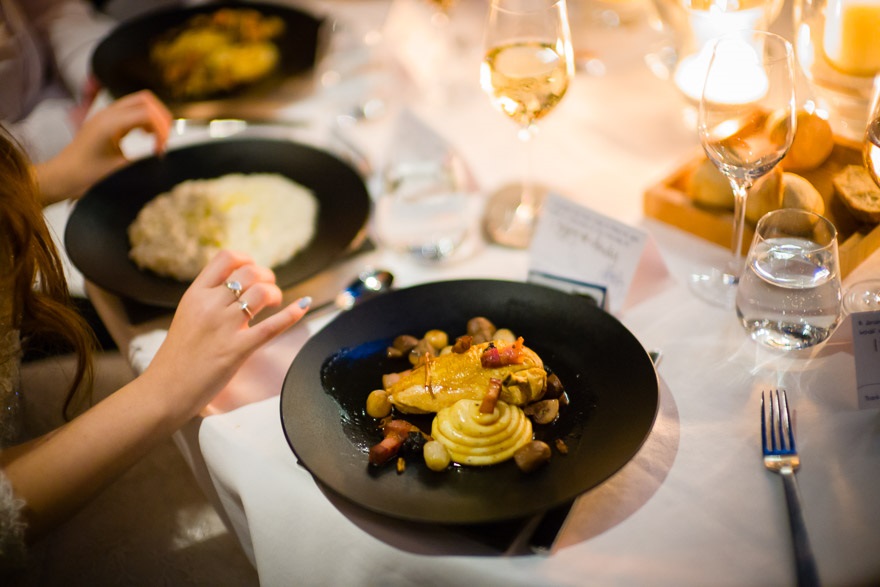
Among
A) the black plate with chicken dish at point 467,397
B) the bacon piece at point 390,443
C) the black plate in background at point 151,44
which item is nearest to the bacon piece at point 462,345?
the black plate with chicken dish at point 467,397

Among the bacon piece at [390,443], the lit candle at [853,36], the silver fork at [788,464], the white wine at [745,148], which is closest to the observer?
the silver fork at [788,464]

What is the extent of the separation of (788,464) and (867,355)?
18cm

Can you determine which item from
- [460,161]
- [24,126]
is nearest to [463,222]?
[460,161]

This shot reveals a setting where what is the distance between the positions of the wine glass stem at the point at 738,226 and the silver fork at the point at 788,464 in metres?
0.27

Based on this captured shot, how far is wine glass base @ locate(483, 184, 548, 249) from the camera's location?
1.35m

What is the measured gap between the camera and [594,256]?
1.18m

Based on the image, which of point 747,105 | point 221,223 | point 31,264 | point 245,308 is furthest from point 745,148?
point 31,264

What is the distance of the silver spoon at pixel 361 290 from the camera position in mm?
1222

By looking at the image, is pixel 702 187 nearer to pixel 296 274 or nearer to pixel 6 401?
pixel 296 274

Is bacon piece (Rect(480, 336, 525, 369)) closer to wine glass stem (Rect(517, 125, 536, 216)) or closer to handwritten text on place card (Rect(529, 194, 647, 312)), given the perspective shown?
handwritten text on place card (Rect(529, 194, 647, 312))

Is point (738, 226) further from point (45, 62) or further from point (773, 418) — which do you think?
point (45, 62)

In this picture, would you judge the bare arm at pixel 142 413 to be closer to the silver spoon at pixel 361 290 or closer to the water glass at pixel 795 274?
the silver spoon at pixel 361 290

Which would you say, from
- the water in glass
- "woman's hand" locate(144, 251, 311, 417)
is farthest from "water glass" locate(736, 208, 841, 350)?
"woman's hand" locate(144, 251, 311, 417)

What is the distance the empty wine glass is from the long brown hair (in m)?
0.96
